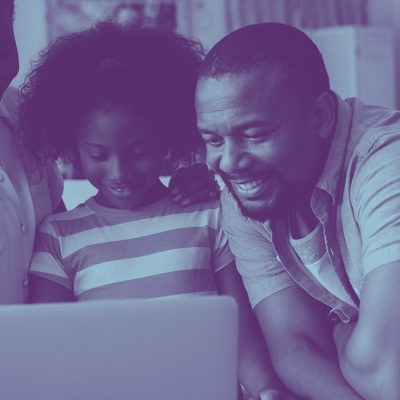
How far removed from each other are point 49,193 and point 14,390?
715 millimetres

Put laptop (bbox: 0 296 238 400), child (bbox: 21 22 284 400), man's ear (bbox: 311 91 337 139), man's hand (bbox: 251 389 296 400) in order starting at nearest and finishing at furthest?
laptop (bbox: 0 296 238 400) → man's hand (bbox: 251 389 296 400) → man's ear (bbox: 311 91 337 139) → child (bbox: 21 22 284 400)

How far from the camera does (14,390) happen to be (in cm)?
70

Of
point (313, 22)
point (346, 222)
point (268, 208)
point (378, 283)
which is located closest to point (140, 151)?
point (268, 208)

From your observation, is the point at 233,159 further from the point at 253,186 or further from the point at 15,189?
the point at 15,189

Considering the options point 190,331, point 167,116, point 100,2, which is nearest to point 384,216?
point 190,331

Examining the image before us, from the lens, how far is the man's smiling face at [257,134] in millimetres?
1032

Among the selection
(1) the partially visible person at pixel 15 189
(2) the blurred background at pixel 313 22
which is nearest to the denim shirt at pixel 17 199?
(1) the partially visible person at pixel 15 189

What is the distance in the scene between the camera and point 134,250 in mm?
1242

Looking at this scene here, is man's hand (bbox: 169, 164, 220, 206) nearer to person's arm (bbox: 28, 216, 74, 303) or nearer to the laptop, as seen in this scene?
person's arm (bbox: 28, 216, 74, 303)

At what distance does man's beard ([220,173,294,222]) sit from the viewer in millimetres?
1092

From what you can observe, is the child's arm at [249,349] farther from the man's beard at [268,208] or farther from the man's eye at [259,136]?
the man's eye at [259,136]

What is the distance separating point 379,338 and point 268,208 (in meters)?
0.28

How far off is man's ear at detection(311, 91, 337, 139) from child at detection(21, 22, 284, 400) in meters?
0.27

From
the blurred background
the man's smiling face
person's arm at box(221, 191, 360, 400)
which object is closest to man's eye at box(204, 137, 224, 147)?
the man's smiling face
